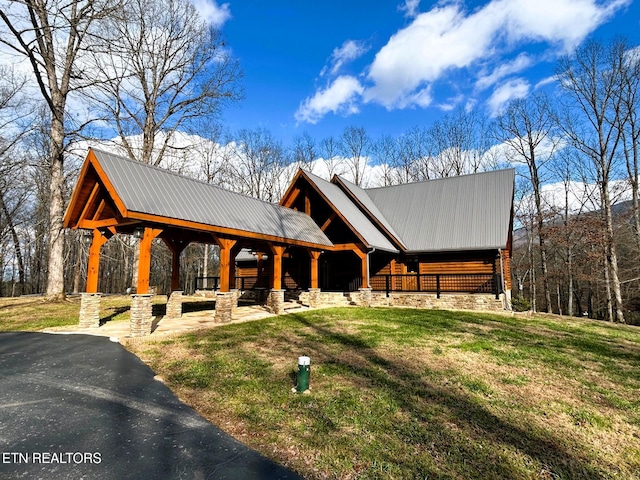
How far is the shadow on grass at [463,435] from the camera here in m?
3.50

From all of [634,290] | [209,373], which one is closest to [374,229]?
[209,373]

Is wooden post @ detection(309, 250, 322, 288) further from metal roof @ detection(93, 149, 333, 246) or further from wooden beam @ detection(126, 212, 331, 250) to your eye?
wooden beam @ detection(126, 212, 331, 250)

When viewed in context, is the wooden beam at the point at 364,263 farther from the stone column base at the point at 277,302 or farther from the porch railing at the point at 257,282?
the porch railing at the point at 257,282

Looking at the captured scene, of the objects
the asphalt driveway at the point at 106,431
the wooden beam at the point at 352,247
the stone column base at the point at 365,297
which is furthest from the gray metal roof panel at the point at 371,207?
the asphalt driveway at the point at 106,431

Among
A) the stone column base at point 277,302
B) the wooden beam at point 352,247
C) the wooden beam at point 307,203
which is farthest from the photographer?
the wooden beam at point 307,203

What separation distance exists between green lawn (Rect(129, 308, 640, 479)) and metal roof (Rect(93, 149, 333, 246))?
3.52 m

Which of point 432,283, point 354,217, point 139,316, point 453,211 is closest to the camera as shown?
point 139,316

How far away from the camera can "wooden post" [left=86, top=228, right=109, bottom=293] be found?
10492 millimetres

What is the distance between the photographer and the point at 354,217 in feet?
56.3

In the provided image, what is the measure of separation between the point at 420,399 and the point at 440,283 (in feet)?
44.1

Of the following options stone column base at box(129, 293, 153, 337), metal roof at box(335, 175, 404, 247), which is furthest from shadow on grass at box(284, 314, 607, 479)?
metal roof at box(335, 175, 404, 247)

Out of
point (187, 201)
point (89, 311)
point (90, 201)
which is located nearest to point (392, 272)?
point (187, 201)

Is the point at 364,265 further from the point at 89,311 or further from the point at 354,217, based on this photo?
the point at 89,311

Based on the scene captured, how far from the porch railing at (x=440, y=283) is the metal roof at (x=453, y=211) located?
1592mm
